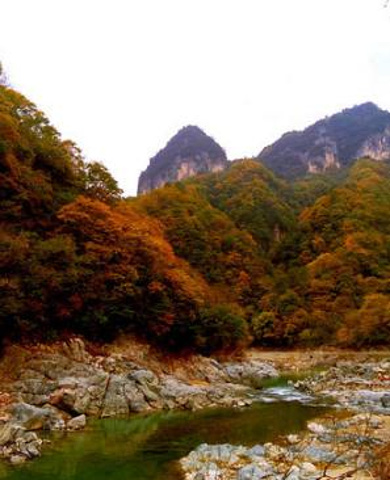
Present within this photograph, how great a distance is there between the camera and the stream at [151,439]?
1127 cm

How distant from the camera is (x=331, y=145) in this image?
A: 145250mm

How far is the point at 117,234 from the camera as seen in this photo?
1091 inches

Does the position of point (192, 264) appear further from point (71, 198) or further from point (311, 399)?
point (311, 399)

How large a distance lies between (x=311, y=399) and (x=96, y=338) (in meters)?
10.3

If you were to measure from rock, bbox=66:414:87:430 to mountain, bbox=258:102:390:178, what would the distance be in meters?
120

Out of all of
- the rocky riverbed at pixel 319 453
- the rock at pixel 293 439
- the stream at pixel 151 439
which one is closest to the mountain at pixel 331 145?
the stream at pixel 151 439

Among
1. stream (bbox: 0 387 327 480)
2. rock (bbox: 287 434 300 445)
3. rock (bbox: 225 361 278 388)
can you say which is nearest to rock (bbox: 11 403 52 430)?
Result: stream (bbox: 0 387 327 480)

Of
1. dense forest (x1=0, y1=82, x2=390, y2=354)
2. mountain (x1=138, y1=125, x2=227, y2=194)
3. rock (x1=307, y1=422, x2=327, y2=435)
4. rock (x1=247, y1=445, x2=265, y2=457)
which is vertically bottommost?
rock (x1=307, y1=422, x2=327, y2=435)

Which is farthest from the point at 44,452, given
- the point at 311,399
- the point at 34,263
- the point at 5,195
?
the point at 5,195

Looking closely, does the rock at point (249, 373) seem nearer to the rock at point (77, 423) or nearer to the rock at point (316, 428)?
the rock at point (316, 428)

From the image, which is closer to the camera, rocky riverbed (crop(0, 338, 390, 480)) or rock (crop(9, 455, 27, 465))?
rocky riverbed (crop(0, 338, 390, 480))

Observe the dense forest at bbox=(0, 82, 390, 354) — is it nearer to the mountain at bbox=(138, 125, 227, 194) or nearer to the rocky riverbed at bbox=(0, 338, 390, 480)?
the rocky riverbed at bbox=(0, 338, 390, 480)

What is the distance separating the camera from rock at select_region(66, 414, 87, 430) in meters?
15.7

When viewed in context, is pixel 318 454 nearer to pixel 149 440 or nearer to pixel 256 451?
pixel 256 451
